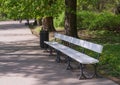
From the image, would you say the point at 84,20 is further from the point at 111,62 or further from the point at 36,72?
the point at 36,72

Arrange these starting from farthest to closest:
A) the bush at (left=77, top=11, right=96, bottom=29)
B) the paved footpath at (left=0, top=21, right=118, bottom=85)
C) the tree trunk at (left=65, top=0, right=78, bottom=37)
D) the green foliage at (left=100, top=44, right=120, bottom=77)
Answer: the bush at (left=77, top=11, right=96, bottom=29) < the tree trunk at (left=65, top=0, right=78, bottom=37) < the green foliage at (left=100, top=44, right=120, bottom=77) < the paved footpath at (left=0, top=21, right=118, bottom=85)

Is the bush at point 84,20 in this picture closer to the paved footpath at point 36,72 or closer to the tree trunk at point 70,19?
the tree trunk at point 70,19

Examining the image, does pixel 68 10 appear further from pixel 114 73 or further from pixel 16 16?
pixel 114 73

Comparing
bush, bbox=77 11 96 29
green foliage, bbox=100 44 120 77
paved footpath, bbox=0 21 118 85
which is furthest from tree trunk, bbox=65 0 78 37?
bush, bbox=77 11 96 29

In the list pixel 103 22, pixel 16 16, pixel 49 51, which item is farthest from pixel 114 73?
pixel 103 22

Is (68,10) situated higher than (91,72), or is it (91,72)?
(68,10)

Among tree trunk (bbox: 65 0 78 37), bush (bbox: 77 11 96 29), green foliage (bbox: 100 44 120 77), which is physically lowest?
bush (bbox: 77 11 96 29)

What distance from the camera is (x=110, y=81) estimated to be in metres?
8.91

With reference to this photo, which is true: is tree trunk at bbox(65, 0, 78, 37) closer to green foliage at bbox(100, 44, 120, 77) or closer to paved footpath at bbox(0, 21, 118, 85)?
paved footpath at bbox(0, 21, 118, 85)

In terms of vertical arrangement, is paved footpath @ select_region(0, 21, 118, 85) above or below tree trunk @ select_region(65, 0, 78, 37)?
below

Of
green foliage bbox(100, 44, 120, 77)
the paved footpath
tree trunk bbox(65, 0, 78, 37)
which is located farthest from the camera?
tree trunk bbox(65, 0, 78, 37)

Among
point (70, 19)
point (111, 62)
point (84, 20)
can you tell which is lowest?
point (84, 20)

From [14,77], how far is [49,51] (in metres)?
5.57

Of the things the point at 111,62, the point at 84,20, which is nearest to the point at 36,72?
the point at 111,62
